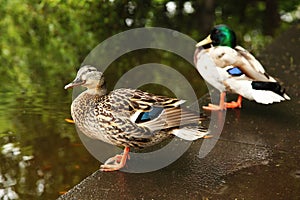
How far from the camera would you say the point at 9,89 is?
5.92 meters

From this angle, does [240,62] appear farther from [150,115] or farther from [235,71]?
[150,115]

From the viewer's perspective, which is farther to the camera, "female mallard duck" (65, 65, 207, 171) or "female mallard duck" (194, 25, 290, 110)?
"female mallard duck" (194, 25, 290, 110)

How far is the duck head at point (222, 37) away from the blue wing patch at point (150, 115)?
1303 millimetres

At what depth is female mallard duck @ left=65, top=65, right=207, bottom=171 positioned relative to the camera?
334 cm

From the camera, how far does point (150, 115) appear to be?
3377 millimetres

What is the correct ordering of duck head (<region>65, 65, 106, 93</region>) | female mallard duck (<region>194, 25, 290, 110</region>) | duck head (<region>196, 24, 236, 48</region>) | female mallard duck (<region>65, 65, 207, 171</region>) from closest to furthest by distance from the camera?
female mallard duck (<region>65, 65, 207, 171</region>) → duck head (<region>65, 65, 106, 93</region>) → female mallard duck (<region>194, 25, 290, 110</region>) → duck head (<region>196, 24, 236, 48</region>)

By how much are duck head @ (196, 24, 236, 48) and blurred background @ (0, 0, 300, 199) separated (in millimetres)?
1409

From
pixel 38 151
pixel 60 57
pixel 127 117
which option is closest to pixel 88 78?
pixel 127 117

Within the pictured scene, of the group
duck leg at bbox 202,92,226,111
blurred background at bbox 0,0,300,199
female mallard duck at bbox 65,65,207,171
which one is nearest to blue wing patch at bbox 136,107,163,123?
female mallard duck at bbox 65,65,207,171

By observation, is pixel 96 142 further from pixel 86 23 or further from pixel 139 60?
pixel 86 23

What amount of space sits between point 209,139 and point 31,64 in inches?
135

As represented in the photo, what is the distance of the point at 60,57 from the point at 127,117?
3.89 meters

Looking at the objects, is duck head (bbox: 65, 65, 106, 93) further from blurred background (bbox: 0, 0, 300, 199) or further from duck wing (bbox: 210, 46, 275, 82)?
duck wing (bbox: 210, 46, 275, 82)

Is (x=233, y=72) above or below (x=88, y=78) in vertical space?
below
